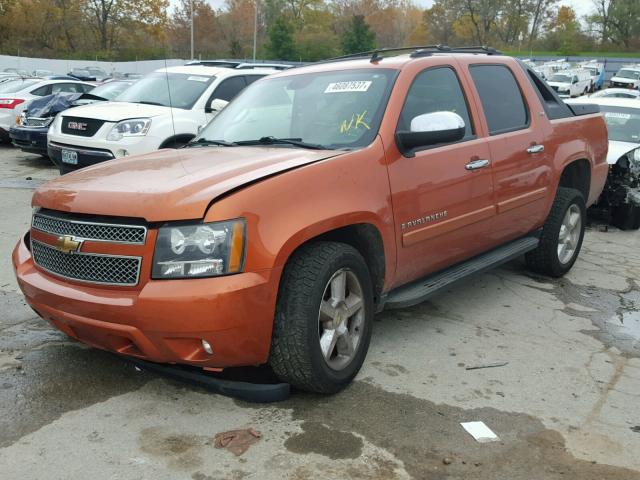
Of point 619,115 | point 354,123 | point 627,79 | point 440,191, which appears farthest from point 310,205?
point 627,79

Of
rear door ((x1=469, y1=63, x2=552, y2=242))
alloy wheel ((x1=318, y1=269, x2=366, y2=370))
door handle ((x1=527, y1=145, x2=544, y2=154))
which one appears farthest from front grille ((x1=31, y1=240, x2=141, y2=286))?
door handle ((x1=527, y1=145, x2=544, y2=154))

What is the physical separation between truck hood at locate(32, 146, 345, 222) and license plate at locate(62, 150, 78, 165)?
17.4 ft

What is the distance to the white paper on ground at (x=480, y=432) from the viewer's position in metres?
3.14

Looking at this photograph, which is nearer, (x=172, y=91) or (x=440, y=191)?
(x=440, y=191)

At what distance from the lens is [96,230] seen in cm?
316

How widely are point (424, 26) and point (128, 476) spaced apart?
85.4 metres

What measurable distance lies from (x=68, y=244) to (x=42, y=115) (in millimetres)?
10260

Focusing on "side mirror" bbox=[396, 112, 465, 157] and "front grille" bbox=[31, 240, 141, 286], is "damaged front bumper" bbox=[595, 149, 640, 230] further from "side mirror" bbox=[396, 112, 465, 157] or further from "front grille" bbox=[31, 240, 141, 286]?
"front grille" bbox=[31, 240, 141, 286]

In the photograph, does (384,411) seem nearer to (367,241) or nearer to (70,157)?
(367,241)

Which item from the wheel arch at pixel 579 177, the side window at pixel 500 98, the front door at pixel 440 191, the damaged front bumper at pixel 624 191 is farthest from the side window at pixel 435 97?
the damaged front bumper at pixel 624 191

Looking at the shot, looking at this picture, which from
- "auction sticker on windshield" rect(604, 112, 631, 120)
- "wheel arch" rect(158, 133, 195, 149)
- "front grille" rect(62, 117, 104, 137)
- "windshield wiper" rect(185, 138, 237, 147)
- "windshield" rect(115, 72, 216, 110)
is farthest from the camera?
"auction sticker on windshield" rect(604, 112, 631, 120)

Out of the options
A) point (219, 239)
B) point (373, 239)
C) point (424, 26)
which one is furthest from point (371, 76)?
point (424, 26)

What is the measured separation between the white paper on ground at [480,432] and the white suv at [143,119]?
19.4 ft

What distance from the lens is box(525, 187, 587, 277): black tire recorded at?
217 inches
